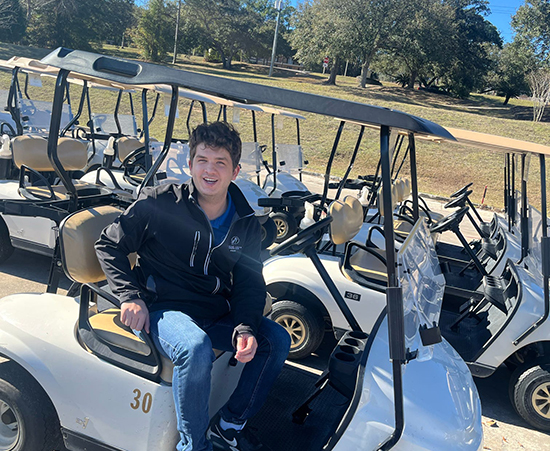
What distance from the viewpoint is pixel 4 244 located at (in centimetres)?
443

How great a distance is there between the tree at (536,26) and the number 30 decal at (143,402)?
129 feet

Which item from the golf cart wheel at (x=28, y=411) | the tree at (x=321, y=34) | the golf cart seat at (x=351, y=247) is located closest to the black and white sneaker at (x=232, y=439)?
the golf cart wheel at (x=28, y=411)

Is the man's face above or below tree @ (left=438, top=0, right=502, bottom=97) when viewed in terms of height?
below

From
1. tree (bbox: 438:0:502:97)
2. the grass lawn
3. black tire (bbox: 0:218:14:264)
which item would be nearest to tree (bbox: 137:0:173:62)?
the grass lawn

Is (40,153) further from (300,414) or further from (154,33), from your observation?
(154,33)

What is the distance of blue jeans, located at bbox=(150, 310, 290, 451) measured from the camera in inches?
68.5

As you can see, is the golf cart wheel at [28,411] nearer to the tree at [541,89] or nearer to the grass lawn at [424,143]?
the grass lawn at [424,143]

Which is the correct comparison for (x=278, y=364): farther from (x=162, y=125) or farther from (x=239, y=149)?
(x=162, y=125)

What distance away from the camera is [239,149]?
2.14 m

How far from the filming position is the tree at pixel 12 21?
28.5 metres

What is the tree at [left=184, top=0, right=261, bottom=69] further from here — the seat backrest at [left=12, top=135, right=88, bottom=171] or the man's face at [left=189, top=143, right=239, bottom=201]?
the man's face at [left=189, top=143, right=239, bottom=201]

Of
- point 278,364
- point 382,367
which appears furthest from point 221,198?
point 382,367

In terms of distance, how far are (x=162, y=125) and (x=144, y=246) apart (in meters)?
18.0

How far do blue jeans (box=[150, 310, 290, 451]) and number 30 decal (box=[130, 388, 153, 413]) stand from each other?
0.43 feet
